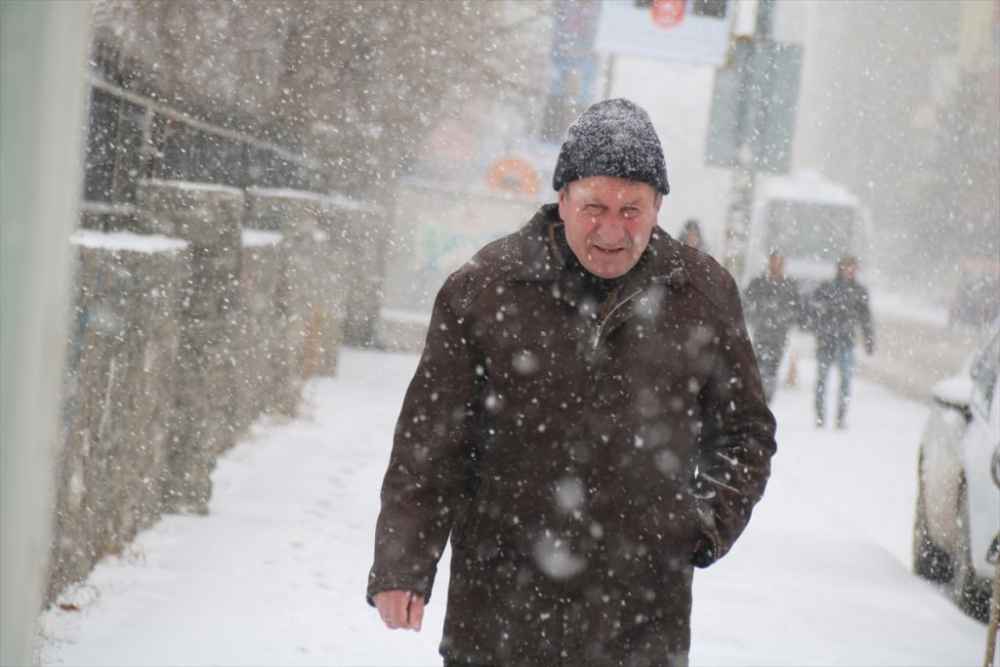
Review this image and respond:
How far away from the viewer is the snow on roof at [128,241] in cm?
512

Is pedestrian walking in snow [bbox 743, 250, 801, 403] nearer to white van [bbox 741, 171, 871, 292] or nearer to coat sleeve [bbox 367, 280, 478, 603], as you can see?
coat sleeve [bbox 367, 280, 478, 603]

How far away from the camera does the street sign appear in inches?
446

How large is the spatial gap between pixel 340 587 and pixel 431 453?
10.8 ft

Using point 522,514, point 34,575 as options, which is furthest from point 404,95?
point 34,575

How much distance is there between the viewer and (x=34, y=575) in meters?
1.39

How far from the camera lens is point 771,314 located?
14.5 metres

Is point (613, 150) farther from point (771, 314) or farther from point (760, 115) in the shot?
point (771, 314)

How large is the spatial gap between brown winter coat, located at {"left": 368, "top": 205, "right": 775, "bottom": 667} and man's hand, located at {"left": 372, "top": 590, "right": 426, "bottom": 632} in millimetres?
20

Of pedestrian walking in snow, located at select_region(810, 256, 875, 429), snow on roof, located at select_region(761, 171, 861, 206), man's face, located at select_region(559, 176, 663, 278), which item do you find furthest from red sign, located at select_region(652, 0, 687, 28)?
snow on roof, located at select_region(761, 171, 861, 206)

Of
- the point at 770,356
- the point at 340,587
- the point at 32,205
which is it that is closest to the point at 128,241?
the point at 340,587

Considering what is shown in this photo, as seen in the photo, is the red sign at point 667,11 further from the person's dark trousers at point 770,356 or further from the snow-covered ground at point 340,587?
the snow-covered ground at point 340,587

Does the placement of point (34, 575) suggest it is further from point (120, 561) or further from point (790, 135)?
point (790, 135)

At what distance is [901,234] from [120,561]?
57.9 m

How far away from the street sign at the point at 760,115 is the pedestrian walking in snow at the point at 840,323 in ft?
10.4
